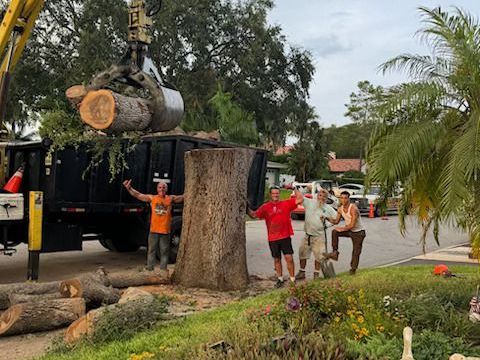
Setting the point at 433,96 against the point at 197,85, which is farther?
the point at 197,85

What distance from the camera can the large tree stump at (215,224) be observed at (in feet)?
28.7

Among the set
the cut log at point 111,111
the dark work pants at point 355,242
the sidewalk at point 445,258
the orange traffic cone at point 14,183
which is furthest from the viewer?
the sidewalk at point 445,258

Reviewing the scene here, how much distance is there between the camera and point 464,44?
6219 mm

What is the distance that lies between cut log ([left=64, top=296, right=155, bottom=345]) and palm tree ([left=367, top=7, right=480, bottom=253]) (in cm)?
301

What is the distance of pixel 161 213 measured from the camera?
998 cm

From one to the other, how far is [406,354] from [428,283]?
4.60m

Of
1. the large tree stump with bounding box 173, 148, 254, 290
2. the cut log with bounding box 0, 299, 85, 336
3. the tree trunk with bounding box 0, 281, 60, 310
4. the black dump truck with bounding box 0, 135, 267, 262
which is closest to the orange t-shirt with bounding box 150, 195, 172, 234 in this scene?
the black dump truck with bounding box 0, 135, 267, 262

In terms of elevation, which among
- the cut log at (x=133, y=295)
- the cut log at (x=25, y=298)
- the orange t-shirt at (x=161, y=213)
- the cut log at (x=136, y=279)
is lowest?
the cut log at (x=136, y=279)

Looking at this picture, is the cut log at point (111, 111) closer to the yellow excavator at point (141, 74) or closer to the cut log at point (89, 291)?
the yellow excavator at point (141, 74)

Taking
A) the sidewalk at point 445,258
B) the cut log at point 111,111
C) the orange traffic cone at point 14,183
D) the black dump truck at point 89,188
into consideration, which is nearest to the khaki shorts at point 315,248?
the black dump truck at point 89,188

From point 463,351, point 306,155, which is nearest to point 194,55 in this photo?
point 306,155

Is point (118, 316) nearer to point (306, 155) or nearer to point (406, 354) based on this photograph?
point (406, 354)

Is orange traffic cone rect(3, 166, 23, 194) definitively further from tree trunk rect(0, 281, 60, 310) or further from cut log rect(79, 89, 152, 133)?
cut log rect(79, 89, 152, 133)

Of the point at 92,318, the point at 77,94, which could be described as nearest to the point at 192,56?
the point at 77,94
